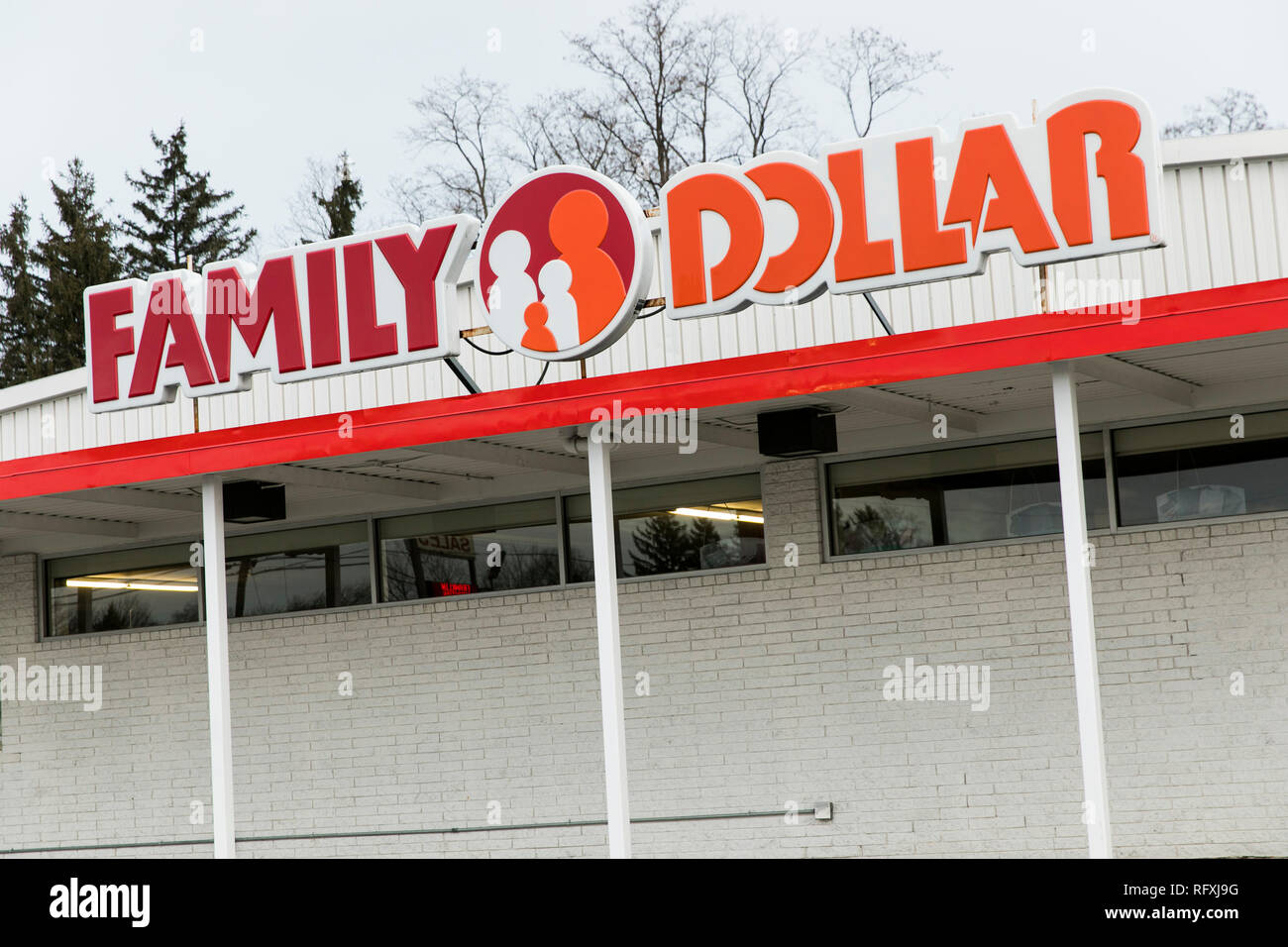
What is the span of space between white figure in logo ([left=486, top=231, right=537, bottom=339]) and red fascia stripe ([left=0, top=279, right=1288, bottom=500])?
0.95 m

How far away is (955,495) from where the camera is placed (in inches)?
414

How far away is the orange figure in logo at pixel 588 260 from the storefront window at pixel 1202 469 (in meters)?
3.47

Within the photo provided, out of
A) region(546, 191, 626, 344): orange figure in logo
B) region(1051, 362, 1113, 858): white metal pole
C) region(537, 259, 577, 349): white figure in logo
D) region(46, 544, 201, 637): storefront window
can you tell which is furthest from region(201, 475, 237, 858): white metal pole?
region(1051, 362, 1113, 858): white metal pole

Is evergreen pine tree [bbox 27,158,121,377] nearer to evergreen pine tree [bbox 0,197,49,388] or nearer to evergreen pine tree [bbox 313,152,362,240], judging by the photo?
evergreen pine tree [bbox 0,197,49,388]

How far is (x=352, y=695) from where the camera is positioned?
40.2ft

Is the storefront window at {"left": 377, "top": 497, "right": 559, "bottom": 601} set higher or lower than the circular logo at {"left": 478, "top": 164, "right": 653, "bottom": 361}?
lower

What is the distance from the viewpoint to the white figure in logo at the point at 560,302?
9680 millimetres

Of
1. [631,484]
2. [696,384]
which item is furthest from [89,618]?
[696,384]

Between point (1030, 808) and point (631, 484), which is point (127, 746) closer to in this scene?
point (631, 484)

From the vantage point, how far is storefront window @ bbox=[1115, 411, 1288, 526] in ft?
31.4
